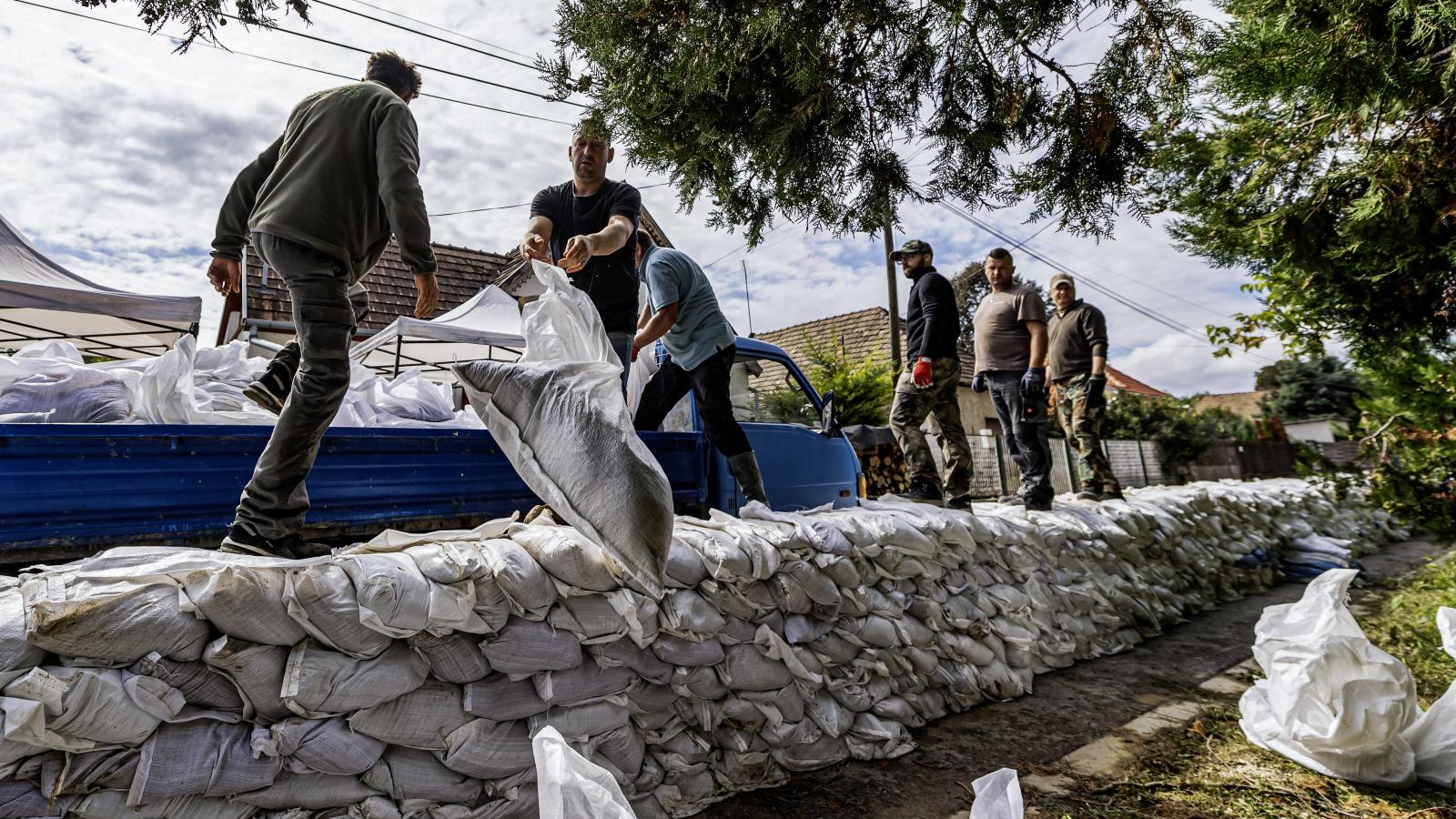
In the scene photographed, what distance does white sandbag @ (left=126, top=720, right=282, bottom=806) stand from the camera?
55.6 inches

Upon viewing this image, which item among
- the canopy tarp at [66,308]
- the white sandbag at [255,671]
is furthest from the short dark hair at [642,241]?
the canopy tarp at [66,308]

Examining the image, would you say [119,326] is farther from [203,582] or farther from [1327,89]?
[1327,89]

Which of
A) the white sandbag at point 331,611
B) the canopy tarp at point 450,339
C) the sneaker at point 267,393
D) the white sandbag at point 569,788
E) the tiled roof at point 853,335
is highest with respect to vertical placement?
the tiled roof at point 853,335

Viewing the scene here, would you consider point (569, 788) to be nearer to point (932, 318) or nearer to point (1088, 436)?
point (932, 318)

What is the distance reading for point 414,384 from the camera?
3.56 m

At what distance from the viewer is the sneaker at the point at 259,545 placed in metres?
2.02

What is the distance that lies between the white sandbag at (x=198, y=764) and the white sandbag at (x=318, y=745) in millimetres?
27

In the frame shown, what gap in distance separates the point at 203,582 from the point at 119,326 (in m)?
7.64

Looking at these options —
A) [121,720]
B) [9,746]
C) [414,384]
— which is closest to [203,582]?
[121,720]

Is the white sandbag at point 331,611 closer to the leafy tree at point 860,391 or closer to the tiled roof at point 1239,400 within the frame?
the leafy tree at point 860,391

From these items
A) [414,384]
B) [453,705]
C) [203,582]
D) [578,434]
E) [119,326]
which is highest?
[119,326]

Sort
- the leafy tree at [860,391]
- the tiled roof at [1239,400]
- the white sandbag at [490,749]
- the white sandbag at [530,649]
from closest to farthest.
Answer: the white sandbag at [490,749]
the white sandbag at [530,649]
the leafy tree at [860,391]
the tiled roof at [1239,400]

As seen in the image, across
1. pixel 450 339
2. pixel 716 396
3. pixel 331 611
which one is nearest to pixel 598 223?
pixel 716 396

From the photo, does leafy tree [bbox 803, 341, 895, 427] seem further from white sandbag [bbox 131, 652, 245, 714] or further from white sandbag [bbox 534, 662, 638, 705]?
white sandbag [bbox 131, 652, 245, 714]
